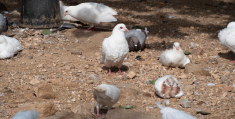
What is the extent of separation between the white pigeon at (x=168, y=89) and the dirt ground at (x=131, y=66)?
99 millimetres

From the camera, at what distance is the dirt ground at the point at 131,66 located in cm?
421

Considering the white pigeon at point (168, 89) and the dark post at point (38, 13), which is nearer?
the white pigeon at point (168, 89)

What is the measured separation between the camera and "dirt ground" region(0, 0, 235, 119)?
4.21 metres

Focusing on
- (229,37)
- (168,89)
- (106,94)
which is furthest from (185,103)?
(229,37)

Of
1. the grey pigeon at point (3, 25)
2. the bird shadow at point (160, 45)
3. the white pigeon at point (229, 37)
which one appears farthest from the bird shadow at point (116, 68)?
the grey pigeon at point (3, 25)

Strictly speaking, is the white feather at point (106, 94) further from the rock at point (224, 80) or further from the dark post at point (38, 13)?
the dark post at point (38, 13)

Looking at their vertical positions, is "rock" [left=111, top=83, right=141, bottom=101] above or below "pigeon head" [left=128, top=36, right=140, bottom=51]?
below

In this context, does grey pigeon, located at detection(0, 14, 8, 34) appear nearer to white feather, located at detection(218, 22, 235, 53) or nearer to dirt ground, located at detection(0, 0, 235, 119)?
dirt ground, located at detection(0, 0, 235, 119)

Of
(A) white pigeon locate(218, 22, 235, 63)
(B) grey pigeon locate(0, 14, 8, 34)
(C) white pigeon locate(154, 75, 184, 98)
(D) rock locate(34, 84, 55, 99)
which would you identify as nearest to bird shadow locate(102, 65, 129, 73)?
(C) white pigeon locate(154, 75, 184, 98)

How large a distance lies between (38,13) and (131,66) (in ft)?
10.7

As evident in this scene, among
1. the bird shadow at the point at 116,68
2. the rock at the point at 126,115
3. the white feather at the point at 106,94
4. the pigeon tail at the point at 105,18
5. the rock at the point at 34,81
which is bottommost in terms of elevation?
the bird shadow at the point at 116,68

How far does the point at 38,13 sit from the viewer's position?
293 inches

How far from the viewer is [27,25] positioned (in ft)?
24.7

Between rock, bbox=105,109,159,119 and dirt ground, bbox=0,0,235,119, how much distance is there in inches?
5.0
